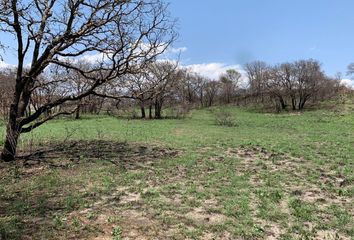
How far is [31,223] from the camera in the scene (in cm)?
548

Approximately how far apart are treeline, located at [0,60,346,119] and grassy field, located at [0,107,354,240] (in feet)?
6.96

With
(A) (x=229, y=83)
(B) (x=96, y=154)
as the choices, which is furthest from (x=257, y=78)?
(B) (x=96, y=154)

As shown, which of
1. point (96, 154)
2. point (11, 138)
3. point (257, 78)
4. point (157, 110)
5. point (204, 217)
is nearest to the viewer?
point (204, 217)

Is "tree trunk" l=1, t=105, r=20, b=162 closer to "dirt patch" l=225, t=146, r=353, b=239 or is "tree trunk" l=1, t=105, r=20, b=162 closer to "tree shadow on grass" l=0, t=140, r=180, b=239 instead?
"tree shadow on grass" l=0, t=140, r=180, b=239

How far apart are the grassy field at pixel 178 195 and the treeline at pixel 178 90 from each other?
83.5 inches

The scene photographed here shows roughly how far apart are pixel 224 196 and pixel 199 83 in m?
56.7

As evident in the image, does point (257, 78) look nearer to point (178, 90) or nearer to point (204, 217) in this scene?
point (178, 90)

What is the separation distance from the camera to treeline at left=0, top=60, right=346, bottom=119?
12688 mm

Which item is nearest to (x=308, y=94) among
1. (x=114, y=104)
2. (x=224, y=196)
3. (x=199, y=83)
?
(x=199, y=83)

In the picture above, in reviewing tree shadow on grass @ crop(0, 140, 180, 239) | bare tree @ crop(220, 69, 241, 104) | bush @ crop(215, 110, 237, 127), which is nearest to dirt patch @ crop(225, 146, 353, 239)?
tree shadow on grass @ crop(0, 140, 180, 239)

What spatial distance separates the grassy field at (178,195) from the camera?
5.30 meters

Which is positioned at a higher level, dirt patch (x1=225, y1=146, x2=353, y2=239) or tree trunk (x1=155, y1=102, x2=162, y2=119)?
tree trunk (x1=155, y1=102, x2=162, y2=119)

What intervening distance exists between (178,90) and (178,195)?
108 feet

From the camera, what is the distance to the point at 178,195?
717cm
